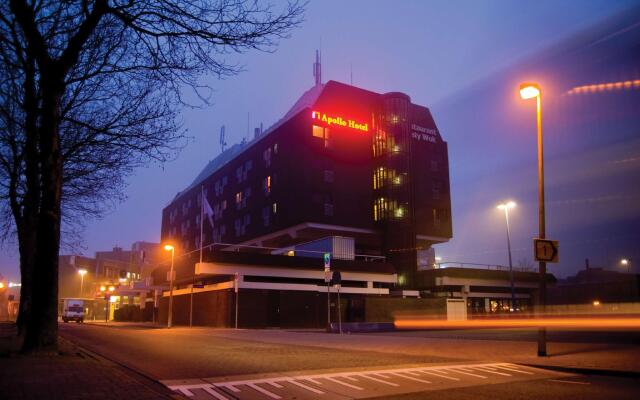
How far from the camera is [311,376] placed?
1003cm

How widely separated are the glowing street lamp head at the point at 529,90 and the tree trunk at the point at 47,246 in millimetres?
12616

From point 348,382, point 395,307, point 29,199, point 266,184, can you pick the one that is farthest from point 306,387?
point 266,184

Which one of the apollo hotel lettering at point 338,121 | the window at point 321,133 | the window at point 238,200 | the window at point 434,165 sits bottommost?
the window at point 238,200

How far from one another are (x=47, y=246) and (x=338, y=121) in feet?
140

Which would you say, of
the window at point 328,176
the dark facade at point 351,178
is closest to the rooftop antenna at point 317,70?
the dark facade at point 351,178

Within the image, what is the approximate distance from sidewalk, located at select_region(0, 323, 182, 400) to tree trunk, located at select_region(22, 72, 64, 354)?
0.82m

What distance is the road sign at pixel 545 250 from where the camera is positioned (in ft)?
44.7

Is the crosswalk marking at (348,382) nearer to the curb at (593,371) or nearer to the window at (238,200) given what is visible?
the curb at (593,371)

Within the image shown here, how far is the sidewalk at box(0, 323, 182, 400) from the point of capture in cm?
716

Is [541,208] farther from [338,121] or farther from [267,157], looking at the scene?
[267,157]

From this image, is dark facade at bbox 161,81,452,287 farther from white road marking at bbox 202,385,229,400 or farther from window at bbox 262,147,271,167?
white road marking at bbox 202,385,229,400

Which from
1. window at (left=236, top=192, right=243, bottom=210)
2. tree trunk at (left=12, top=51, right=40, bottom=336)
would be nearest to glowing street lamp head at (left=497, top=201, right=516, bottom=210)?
window at (left=236, top=192, right=243, bottom=210)

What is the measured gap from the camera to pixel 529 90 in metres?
14.5

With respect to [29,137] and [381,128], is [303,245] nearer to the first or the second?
[381,128]
